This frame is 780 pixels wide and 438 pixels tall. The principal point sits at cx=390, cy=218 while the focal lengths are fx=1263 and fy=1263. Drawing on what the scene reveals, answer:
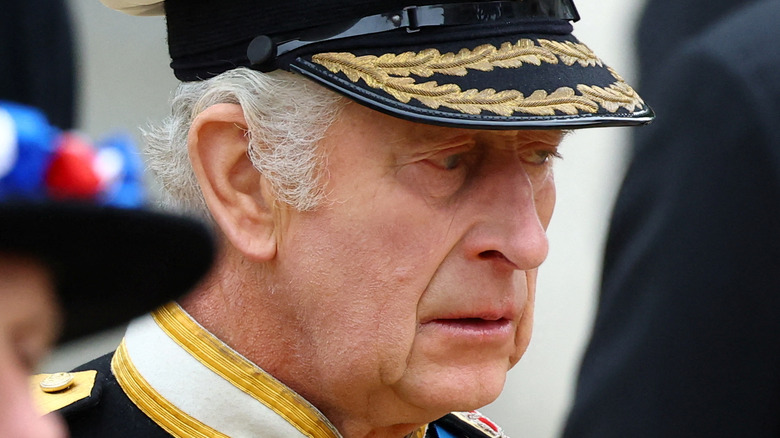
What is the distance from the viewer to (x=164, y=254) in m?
1.64

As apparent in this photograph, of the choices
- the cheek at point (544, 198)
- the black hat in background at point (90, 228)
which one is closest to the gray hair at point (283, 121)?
the cheek at point (544, 198)

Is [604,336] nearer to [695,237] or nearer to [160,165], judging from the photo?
[695,237]

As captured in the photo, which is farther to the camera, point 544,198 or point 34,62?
point 544,198

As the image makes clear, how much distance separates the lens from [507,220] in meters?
2.57

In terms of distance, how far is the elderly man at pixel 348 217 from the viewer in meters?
2.49

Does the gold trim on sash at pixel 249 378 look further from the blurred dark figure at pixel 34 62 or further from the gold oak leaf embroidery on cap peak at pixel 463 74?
the blurred dark figure at pixel 34 62

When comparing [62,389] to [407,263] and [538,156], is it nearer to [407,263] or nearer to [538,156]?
[407,263]

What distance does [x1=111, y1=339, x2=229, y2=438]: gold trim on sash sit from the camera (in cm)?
256

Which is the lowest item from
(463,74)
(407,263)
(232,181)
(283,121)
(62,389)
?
(62,389)

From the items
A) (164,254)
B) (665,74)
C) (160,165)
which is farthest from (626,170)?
(160,165)

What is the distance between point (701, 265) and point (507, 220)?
826 mm

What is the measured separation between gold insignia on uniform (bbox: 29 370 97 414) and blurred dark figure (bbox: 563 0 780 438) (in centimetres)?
119

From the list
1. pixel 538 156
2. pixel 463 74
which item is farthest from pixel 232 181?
pixel 538 156

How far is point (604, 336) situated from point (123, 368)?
120 cm
